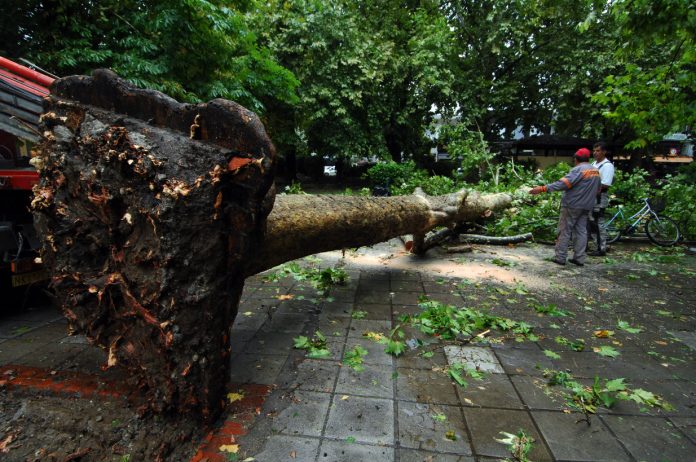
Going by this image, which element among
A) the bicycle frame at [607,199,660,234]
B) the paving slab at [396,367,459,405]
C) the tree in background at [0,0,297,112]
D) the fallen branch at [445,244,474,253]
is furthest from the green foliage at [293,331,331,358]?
the bicycle frame at [607,199,660,234]

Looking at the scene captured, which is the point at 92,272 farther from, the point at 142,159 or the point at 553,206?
the point at 553,206

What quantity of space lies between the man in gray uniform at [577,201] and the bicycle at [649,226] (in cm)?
Result: 213

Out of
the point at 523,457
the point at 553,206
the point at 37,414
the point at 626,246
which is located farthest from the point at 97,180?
the point at 626,246

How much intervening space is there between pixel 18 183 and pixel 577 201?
283 inches

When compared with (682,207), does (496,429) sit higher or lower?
lower

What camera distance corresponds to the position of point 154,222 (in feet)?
6.20

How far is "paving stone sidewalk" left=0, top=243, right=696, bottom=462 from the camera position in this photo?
1.99 meters

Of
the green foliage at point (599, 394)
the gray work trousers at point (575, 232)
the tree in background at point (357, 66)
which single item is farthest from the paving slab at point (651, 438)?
the tree in background at point (357, 66)

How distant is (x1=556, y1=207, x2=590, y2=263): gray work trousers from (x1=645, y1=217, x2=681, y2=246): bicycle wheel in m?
3.15

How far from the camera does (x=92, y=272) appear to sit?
229 cm

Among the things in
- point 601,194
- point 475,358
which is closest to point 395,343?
point 475,358

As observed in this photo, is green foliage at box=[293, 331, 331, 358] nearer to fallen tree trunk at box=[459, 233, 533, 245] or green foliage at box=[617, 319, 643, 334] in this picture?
green foliage at box=[617, 319, 643, 334]

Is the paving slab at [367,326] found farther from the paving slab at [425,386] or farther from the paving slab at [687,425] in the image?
the paving slab at [687,425]

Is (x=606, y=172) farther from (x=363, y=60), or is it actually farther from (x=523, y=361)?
(x=363, y=60)
